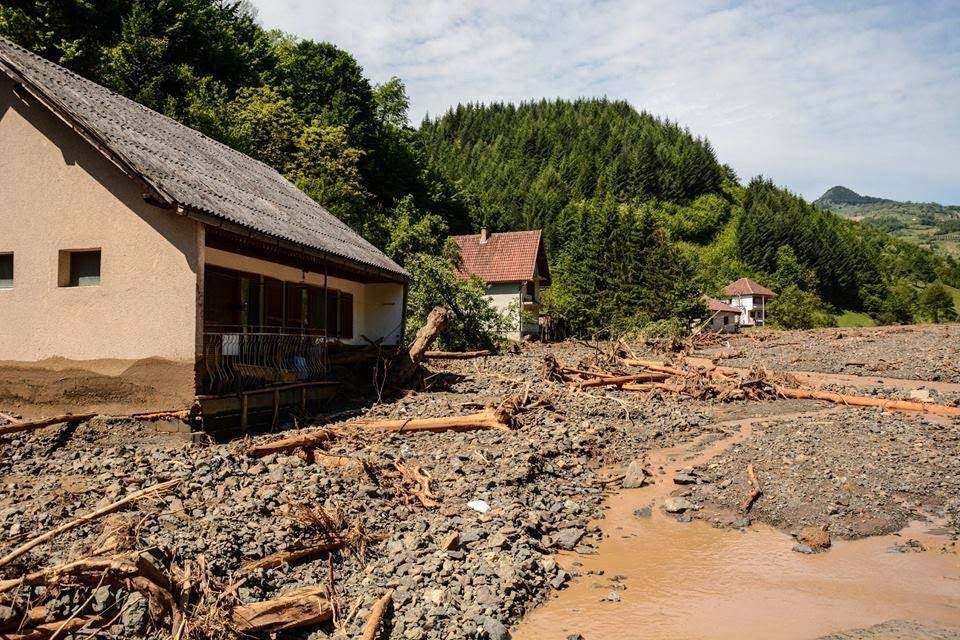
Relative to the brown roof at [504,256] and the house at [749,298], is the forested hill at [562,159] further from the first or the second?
the brown roof at [504,256]

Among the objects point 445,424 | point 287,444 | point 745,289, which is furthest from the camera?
point 745,289

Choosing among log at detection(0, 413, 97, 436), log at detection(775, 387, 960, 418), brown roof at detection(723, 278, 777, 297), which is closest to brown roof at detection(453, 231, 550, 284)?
log at detection(775, 387, 960, 418)

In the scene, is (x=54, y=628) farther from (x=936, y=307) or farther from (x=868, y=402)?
(x=936, y=307)

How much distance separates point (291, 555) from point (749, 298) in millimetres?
72021

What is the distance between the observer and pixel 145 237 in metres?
9.80

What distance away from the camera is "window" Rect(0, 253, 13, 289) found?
34.7 feet

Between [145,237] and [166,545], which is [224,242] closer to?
[145,237]

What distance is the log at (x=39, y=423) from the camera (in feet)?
28.6

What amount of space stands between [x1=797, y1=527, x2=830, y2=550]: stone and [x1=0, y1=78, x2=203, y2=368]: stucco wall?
8842 mm

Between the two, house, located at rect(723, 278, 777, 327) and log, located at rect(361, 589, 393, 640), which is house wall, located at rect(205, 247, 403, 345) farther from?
house, located at rect(723, 278, 777, 327)

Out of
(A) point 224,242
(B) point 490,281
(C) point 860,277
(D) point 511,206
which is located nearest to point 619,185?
(D) point 511,206

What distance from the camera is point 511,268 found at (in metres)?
36.7

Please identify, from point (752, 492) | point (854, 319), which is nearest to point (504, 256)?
point (752, 492)

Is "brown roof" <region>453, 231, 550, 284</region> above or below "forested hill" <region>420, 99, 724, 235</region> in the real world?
below
